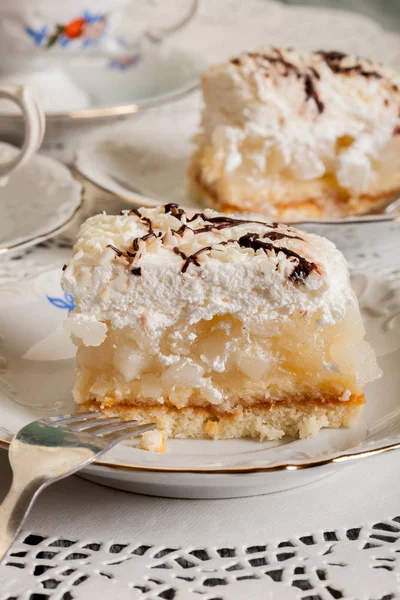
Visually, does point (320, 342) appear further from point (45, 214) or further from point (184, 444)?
point (45, 214)

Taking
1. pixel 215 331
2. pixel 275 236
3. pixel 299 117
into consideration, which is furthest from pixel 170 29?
pixel 215 331

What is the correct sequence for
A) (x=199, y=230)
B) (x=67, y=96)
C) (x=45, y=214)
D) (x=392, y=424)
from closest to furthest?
1. (x=392, y=424)
2. (x=199, y=230)
3. (x=45, y=214)
4. (x=67, y=96)

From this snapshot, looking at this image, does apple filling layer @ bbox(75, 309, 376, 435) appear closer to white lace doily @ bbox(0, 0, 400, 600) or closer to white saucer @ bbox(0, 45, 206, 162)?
white lace doily @ bbox(0, 0, 400, 600)

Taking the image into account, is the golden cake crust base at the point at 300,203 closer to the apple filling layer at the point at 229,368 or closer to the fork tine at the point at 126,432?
the apple filling layer at the point at 229,368

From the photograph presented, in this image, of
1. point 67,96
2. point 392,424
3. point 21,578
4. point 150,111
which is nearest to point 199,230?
point 392,424

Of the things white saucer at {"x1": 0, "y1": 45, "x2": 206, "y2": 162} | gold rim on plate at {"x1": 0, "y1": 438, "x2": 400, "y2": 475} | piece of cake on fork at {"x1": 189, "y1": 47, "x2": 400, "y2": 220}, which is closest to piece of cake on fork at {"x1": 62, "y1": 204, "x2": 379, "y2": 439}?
gold rim on plate at {"x1": 0, "y1": 438, "x2": 400, "y2": 475}

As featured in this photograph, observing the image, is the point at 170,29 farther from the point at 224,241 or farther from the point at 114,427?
the point at 114,427

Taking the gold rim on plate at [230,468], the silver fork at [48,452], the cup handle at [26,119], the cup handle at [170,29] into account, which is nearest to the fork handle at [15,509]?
the silver fork at [48,452]
